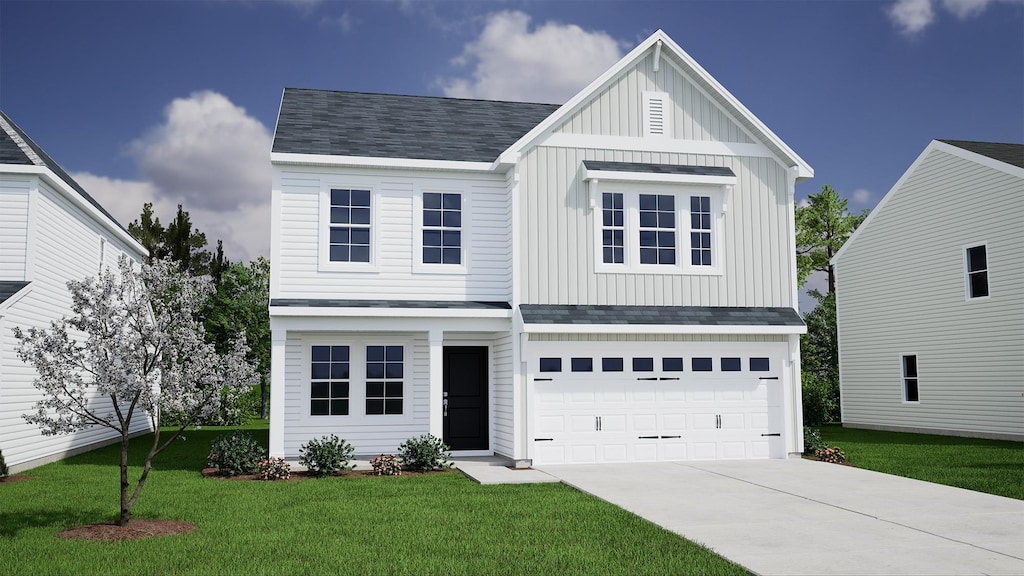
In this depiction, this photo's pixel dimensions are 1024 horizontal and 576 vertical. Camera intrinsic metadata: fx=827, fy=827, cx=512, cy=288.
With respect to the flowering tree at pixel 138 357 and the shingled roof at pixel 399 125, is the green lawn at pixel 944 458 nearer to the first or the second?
the shingled roof at pixel 399 125

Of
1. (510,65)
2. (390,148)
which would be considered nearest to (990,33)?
(510,65)

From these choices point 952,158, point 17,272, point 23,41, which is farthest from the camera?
point 23,41

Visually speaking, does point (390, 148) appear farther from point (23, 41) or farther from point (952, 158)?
point (23, 41)

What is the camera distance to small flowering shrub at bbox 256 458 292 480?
14.0 m

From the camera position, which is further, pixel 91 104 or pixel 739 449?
pixel 91 104

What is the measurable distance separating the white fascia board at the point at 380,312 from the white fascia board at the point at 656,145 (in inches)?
140

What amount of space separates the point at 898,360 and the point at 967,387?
100 inches

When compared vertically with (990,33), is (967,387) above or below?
below

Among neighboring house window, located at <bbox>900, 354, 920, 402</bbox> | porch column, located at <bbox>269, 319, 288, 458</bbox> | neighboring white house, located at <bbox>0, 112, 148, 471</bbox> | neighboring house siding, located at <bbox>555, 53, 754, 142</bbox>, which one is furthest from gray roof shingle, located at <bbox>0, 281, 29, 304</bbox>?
neighboring house window, located at <bbox>900, 354, 920, 402</bbox>

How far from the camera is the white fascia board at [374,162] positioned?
15.8 meters

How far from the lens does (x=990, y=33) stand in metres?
34.2

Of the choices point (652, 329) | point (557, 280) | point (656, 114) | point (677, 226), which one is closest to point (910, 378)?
point (677, 226)

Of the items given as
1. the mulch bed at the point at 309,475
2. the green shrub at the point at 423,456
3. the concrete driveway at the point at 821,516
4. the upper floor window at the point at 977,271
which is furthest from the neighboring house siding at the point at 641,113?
the upper floor window at the point at 977,271

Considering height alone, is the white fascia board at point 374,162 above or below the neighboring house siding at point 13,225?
above
